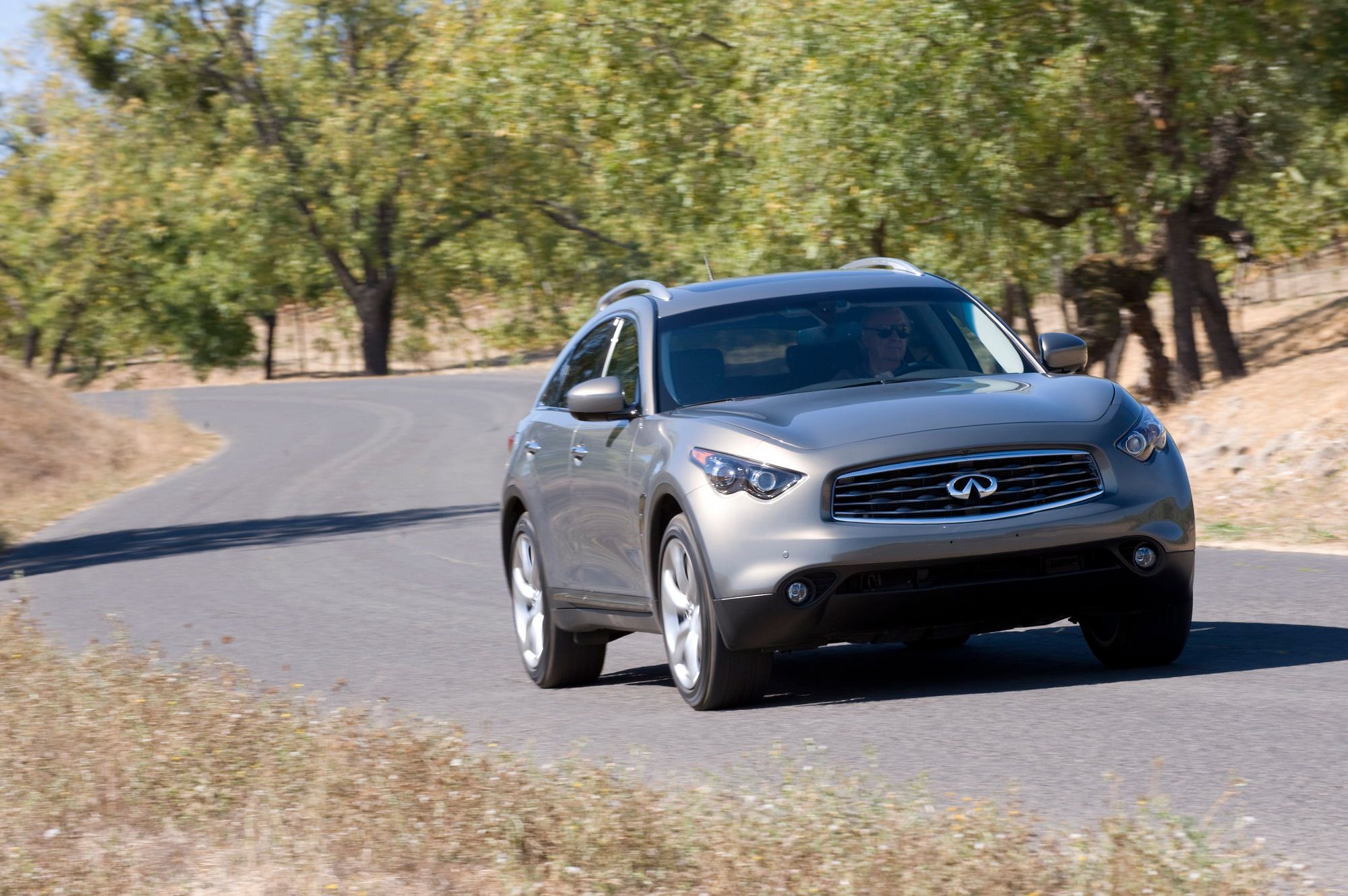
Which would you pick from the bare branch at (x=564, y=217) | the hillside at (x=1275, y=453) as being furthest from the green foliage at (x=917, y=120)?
the hillside at (x=1275, y=453)

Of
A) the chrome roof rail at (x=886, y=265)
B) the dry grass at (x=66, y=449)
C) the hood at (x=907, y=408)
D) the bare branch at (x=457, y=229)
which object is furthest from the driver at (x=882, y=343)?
the bare branch at (x=457, y=229)

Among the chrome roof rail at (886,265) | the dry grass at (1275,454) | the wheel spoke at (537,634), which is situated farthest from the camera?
the dry grass at (1275,454)

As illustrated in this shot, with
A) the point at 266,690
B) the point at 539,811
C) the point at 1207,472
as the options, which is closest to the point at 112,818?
the point at 539,811

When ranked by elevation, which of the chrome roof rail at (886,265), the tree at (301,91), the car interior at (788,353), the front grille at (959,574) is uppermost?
the tree at (301,91)

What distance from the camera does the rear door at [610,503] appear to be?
827cm

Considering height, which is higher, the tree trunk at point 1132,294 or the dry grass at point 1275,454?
the tree trunk at point 1132,294

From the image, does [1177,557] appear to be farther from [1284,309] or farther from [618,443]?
[1284,309]

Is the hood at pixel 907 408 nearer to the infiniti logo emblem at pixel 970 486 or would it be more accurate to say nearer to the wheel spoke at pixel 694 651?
the infiniti logo emblem at pixel 970 486

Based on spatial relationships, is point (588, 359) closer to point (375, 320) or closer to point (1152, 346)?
point (1152, 346)

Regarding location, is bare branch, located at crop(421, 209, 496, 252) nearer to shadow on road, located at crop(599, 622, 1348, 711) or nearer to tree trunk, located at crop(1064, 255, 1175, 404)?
tree trunk, located at crop(1064, 255, 1175, 404)

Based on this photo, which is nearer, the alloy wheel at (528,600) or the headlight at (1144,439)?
the headlight at (1144,439)

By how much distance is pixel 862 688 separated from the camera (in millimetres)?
8164

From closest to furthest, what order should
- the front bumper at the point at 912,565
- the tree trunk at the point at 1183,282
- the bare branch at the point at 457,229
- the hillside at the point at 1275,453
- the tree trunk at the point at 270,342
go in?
1. the front bumper at the point at 912,565
2. the hillside at the point at 1275,453
3. the tree trunk at the point at 1183,282
4. the bare branch at the point at 457,229
5. the tree trunk at the point at 270,342

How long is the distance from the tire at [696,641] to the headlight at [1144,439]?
154cm
